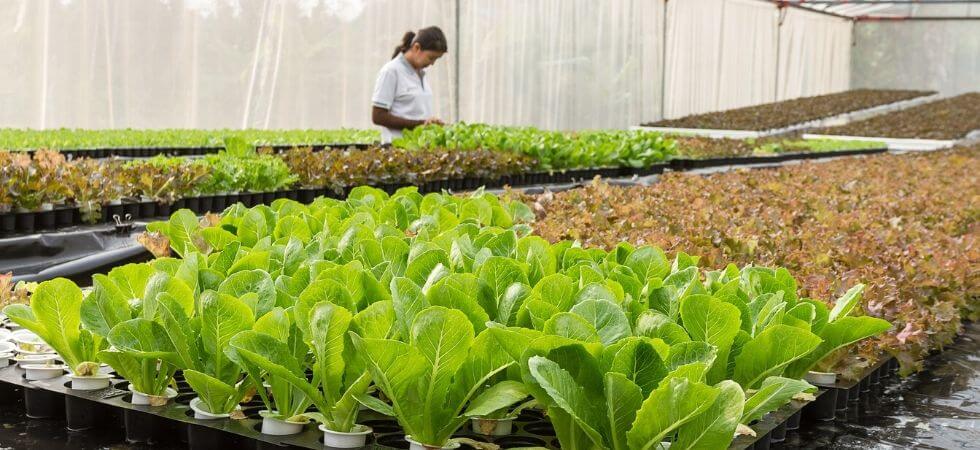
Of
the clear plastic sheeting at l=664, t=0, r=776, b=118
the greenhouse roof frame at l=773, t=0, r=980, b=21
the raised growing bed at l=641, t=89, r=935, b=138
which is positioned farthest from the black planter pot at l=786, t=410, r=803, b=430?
the greenhouse roof frame at l=773, t=0, r=980, b=21

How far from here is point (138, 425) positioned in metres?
1.31

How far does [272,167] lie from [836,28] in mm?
27309

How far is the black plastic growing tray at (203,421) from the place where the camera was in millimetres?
1229

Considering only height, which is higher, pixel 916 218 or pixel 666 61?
pixel 666 61

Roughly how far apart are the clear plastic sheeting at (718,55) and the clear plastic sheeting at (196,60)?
8.63 m

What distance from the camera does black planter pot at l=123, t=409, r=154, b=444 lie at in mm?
1307

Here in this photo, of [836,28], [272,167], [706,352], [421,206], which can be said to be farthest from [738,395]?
[836,28]

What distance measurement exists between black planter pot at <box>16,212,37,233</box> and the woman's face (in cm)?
327

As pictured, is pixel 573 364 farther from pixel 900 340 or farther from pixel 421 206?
pixel 421 206

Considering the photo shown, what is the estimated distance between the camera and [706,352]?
3.61 feet

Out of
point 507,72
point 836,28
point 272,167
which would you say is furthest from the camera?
point 836,28

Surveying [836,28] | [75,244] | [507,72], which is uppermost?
[836,28]

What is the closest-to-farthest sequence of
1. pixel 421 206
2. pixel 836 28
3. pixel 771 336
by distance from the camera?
pixel 771 336 → pixel 421 206 → pixel 836 28

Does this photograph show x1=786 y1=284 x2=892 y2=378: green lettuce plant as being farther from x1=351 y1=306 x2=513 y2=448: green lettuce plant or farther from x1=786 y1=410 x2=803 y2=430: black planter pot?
x1=351 y1=306 x2=513 y2=448: green lettuce plant
